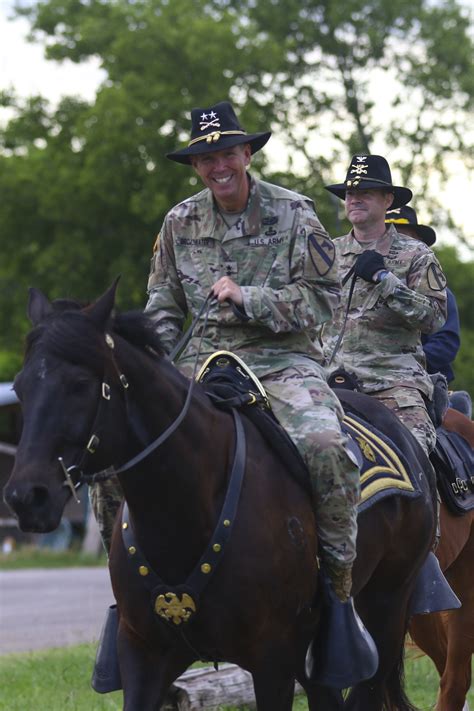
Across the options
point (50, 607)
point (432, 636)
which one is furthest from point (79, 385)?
point (50, 607)

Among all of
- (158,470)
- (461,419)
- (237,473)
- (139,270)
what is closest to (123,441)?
(158,470)

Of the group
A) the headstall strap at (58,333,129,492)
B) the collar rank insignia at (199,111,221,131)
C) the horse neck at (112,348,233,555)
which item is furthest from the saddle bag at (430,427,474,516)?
the headstall strap at (58,333,129,492)

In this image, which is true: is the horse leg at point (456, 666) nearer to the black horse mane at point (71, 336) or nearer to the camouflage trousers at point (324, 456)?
the camouflage trousers at point (324, 456)

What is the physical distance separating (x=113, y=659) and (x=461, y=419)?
381 cm

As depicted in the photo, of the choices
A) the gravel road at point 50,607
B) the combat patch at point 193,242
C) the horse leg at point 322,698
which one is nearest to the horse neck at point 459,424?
the horse leg at point 322,698

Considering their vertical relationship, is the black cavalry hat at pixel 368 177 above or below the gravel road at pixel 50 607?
above

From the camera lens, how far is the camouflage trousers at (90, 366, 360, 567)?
19.6 feet

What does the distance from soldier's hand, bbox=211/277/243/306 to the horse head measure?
871 mm

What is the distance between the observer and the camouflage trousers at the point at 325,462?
5965 mm

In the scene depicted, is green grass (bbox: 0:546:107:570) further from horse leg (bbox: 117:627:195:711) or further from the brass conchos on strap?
the brass conchos on strap

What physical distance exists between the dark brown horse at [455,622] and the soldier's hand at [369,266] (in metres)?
1.62

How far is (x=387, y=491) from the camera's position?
6.77m

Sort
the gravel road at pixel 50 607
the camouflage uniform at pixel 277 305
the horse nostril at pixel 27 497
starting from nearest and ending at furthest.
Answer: the horse nostril at pixel 27 497 < the camouflage uniform at pixel 277 305 < the gravel road at pixel 50 607

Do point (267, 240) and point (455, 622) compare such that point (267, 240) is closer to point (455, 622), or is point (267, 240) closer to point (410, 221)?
point (410, 221)
